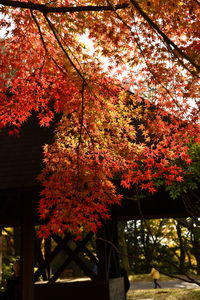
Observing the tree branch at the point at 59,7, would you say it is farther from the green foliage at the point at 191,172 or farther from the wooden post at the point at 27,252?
the wooden post at the point at 27,252

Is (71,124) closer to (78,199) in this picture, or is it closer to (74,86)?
(74,86)

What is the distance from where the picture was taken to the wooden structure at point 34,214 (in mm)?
8391

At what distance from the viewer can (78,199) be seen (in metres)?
6.33

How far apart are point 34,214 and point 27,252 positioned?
64.1 inches

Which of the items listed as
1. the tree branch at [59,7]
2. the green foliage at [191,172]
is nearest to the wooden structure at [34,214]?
the green foliage at [191,172]

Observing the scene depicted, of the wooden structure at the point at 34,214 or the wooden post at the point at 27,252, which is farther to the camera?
the wooden structure at the point at 34,214

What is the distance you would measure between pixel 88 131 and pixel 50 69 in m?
1.47

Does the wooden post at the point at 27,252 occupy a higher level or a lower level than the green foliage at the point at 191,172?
lower

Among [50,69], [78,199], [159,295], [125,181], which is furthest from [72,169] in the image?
[159,295]

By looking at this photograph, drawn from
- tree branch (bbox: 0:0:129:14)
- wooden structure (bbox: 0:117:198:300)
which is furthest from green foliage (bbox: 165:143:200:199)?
tree branch (bbox: 0:0:129:14)

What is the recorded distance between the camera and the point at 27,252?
8352mm

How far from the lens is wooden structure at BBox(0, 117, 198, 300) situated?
8391 mm

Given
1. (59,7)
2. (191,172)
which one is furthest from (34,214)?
(59,7)

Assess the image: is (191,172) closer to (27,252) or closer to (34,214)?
(27,252)
